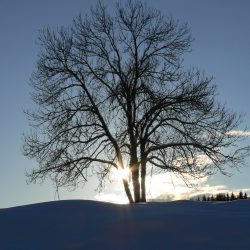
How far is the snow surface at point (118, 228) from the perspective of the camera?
6.00 meters

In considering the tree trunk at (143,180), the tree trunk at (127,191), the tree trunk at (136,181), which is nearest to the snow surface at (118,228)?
the tree trunk at (143,180)

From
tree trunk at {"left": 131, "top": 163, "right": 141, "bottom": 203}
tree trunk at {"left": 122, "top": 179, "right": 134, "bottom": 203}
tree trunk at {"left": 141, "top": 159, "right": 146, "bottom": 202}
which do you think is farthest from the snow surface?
tree trunk at {"left": 122, "top": 179, "right": 134, "bottom": 203}

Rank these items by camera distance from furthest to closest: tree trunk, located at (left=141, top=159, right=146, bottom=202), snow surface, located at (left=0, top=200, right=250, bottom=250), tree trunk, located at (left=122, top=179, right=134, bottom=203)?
tree trunk, located at (left=122, top=179, right=134, bottom=203) < tree trunk, located at (left=141, top=159, right=146, bottom=202) < snow surface, located at (left=0, top=200, right=250, bottom=250)

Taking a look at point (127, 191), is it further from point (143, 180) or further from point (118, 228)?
point (118, 228)

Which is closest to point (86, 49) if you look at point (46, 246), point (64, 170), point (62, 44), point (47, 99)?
point (62, 44)

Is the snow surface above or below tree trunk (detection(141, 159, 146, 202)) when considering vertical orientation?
below

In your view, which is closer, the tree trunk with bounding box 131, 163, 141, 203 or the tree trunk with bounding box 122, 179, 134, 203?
the tree trunk with bounding box 131, 163, 141, 203

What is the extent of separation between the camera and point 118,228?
641cm

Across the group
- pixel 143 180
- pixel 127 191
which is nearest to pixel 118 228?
pixel 143 180

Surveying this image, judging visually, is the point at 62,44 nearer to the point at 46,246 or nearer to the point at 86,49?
the point at 86,49

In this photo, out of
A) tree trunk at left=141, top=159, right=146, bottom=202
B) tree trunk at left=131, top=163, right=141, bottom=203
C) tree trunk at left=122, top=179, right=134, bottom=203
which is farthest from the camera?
tree trunk at left=122, top=179, right=134, bottom=203

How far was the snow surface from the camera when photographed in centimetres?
600

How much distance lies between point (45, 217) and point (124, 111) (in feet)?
60.4

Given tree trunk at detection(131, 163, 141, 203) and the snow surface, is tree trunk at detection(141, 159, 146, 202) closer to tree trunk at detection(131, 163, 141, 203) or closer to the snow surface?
tree trunk at detection(131, 163, 141, 203)
